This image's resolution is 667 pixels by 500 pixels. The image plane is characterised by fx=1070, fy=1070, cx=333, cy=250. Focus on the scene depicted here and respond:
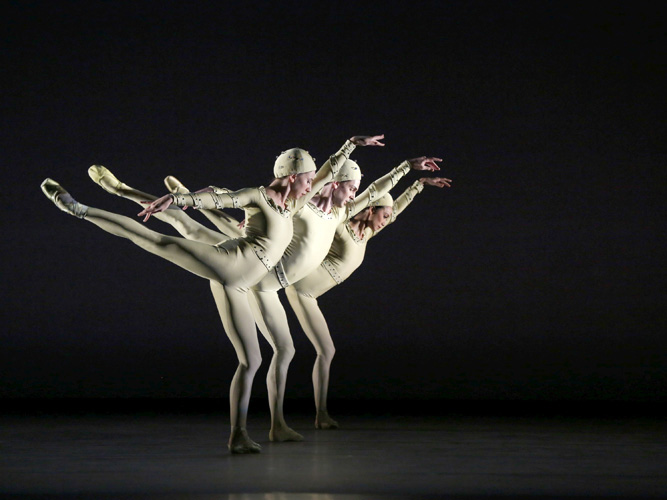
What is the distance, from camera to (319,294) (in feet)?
24.8

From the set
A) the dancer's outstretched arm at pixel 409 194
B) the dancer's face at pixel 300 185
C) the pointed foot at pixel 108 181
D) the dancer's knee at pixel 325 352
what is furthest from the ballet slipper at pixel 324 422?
the pointed foot at pixel 108 181

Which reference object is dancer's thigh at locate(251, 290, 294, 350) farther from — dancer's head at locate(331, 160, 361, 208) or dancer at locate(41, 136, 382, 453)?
dancer's head at locate(331, 160, 361, 208)

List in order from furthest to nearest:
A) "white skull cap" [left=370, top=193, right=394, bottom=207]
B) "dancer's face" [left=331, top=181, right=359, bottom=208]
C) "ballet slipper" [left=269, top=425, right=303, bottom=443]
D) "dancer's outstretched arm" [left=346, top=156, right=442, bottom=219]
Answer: "white skull cap" [left=370, top=193, right=394, bottom=207], "dancer's outstretched arm" [left=346, top=156, right=442, bottom=219], "dancer's face" [left=331, top=181, right=359, bottom=208], "ballet slipper" [left=269, top=425, right=303, bottom=443]

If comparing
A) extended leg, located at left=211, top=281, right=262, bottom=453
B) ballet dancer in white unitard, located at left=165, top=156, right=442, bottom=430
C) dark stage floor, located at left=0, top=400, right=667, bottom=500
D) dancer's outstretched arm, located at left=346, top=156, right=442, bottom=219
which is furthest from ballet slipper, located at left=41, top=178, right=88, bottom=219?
dancer's outstretched arm, located at left=346, top=156, right=442, bottom=219

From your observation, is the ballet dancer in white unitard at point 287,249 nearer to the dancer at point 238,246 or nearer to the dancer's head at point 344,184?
the dancer's head at point 344,184

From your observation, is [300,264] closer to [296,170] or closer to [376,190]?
[296,170]

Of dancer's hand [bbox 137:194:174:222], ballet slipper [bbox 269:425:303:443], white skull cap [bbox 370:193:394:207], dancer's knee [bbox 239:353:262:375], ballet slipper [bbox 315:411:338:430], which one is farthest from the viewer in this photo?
white skull cap [bbox 370:193:394:207]

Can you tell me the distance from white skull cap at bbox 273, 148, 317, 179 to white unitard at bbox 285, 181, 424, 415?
122 cm

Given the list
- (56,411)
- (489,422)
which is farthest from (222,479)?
(56,411)

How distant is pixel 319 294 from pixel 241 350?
1.60m

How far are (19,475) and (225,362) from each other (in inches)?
180

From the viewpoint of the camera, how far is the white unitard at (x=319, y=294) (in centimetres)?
742

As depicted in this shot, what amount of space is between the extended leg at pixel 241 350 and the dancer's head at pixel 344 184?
1384 mm

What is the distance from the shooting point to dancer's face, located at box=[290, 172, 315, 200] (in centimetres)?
635
